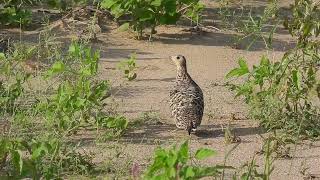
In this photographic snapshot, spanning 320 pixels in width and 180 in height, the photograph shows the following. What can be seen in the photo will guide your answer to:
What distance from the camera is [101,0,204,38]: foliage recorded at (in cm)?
997

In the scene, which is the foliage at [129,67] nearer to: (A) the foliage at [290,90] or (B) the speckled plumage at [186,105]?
(B) the speckled plumage at [186,105]

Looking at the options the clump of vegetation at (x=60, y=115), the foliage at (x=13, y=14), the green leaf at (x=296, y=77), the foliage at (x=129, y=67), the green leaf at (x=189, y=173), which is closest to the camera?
the green leaf at (x=189, y=173)

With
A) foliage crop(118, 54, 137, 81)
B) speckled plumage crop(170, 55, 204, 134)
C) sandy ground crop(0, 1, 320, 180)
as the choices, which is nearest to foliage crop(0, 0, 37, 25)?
sandy ground crop(0, 1, 320, 180)

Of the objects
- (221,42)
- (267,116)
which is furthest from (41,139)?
(221,42)

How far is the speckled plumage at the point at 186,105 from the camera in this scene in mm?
7098

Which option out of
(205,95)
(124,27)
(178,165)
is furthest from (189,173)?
(124,27)

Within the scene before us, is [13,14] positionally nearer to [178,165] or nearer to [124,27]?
[124,27]

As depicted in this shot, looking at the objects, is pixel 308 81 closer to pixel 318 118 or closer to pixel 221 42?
pixel 318 118

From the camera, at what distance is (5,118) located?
716 cm

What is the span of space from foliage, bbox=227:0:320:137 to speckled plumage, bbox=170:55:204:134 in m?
0.35

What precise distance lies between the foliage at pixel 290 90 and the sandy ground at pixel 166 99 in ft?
0.62

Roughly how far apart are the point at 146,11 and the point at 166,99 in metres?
2.04

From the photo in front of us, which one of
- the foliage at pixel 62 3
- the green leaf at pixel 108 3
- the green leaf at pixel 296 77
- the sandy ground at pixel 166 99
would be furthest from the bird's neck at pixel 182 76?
the foliage at pixel 62 3

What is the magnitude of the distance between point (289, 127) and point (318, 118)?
1.15ft
